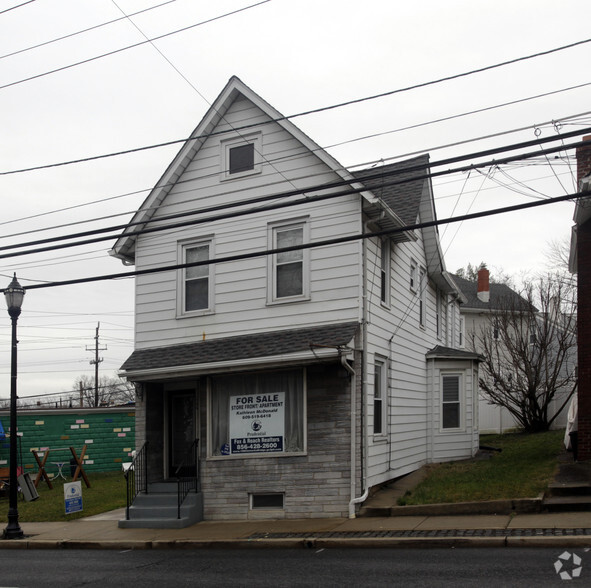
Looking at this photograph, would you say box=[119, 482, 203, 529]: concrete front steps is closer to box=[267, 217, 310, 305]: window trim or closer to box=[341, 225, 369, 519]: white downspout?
box=[341, 225, 369, 519]: white downspout

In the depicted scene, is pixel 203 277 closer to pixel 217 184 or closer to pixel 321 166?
pixel 217 184

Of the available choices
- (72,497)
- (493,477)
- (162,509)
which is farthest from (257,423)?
(72,497)

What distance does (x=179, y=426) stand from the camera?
1759 centimetres

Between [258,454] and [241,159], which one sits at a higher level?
[241,159]

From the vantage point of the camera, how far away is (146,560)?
11867 millimetres

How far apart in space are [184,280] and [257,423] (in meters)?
3.90

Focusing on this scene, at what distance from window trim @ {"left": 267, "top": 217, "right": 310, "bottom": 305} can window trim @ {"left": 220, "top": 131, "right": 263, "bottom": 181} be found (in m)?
1.41

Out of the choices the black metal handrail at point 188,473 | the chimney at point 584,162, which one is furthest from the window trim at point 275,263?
the chimney at point 584,162

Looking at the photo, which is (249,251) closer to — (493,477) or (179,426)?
(179,426)

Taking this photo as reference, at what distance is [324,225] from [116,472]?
15.3 metres

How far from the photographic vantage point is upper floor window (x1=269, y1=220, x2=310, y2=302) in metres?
16.0

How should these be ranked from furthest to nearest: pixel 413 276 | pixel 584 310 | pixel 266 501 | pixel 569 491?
pixel 413 276
pixel 584 310
pixel 266 501
pixel 569 491

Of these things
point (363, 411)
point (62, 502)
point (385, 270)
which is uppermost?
point (385, 270)

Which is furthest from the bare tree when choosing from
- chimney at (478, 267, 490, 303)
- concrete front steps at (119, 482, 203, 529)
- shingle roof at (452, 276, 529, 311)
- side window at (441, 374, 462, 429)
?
concrete front steps at (119, 482, 203, 529)
